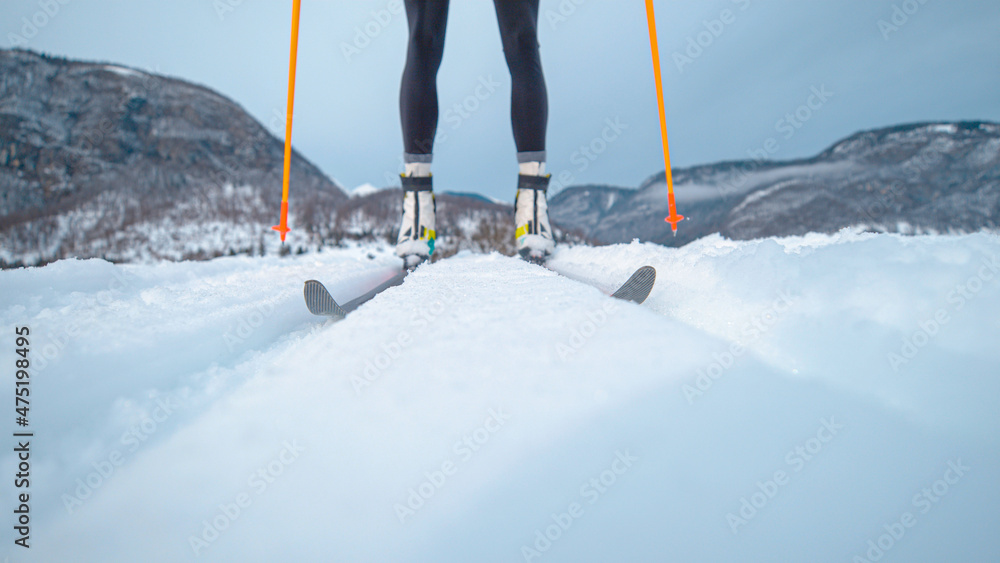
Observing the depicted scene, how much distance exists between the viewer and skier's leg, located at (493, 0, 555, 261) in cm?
161

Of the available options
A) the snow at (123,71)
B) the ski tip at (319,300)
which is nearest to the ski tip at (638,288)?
the ski tip at (319,300)

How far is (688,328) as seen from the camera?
1.46 feet

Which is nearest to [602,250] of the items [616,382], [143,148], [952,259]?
[952,259]

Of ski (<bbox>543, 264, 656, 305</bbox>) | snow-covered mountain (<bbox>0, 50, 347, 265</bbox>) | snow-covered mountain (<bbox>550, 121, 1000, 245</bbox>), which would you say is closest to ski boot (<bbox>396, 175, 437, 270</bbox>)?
snow-covered mountain (<bbox>550, 121, 1000, 245</bbox>)

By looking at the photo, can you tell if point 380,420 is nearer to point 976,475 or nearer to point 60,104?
point 976,475

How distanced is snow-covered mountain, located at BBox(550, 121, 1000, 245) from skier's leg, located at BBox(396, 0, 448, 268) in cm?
85

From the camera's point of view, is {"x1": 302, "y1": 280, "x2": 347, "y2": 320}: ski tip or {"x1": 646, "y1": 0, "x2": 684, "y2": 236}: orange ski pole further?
{"x1": 646, "y1": 0, "x2": 684, "y2": 236}: orange ski pole

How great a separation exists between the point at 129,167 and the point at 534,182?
48.8m

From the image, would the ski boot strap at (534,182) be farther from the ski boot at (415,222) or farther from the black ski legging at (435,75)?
the ski boot at (415,222)

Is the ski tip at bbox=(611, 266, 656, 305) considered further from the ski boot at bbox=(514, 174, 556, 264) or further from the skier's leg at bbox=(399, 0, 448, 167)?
the skier's leg at bbox=(399, 0, 448, 167)

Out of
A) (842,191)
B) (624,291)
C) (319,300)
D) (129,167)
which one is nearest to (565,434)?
(624,291)

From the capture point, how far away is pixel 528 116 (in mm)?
1643

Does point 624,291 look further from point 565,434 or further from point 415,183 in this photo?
point 415,183

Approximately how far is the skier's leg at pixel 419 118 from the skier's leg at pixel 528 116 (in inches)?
11.7
